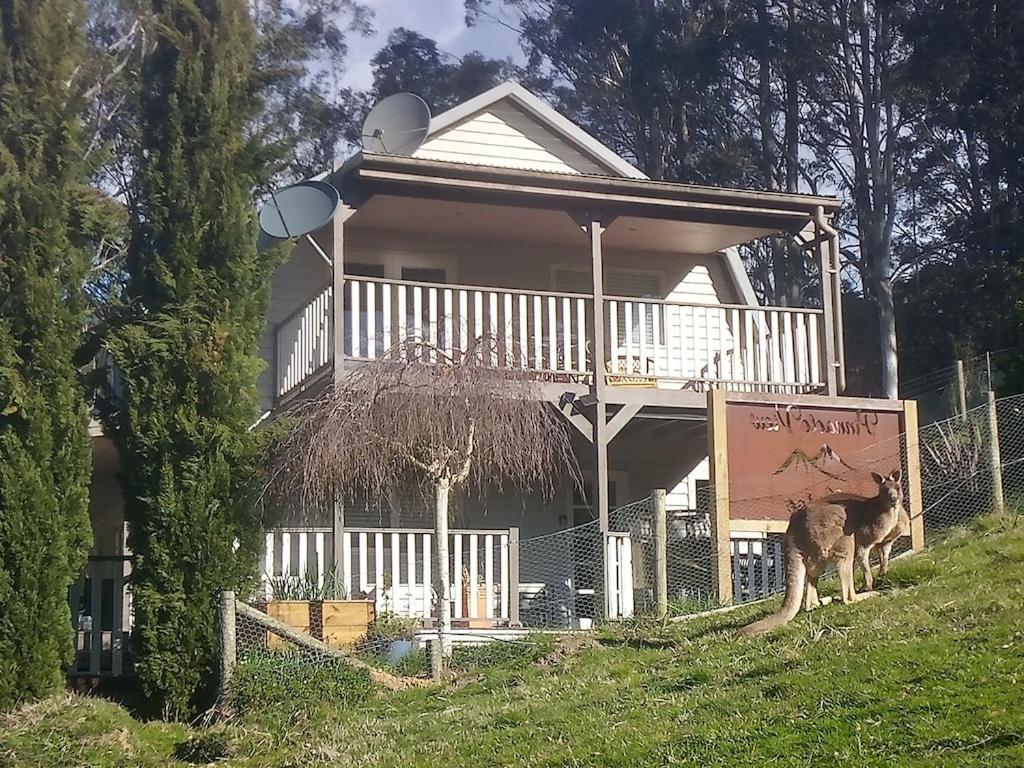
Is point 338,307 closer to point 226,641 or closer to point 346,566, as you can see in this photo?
point 346,566

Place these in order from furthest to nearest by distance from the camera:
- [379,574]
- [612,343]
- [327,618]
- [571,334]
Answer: [571,334] < [612,343] < [379,574] < [327,618]

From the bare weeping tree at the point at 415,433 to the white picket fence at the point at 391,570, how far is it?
69 cm

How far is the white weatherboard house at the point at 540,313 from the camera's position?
14617 mm

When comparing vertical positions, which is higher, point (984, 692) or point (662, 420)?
point (662, 420)

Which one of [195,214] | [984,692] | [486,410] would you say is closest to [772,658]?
[984,692]

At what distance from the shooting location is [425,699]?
10977 millimetres

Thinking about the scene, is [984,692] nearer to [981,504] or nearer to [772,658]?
[772,658]

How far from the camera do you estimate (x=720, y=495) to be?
14414mm

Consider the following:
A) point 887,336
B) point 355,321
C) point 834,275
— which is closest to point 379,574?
point 355,321

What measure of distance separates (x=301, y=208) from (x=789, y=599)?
729cm

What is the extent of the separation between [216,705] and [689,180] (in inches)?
1065

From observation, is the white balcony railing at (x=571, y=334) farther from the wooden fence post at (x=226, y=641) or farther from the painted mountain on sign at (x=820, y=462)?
the wooden fence post at (x=226, y=641)

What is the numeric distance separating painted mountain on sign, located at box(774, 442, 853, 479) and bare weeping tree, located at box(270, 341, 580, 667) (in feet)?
10.9

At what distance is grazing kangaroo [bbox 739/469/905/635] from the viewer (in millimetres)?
11344
